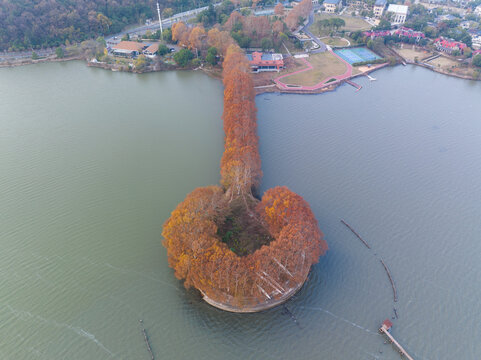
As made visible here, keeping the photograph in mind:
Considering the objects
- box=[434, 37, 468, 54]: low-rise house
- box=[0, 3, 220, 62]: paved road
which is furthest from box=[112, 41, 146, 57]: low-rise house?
box=[434, 37, 468, 54]: low-rise house

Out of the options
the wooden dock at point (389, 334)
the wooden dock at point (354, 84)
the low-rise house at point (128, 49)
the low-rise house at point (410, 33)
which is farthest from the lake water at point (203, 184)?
the low-rise house at point (410, 33)

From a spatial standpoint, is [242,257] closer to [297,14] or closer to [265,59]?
[265,59]

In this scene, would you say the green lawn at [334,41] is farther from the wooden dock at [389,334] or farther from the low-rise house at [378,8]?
the wooden dock at [389,334]

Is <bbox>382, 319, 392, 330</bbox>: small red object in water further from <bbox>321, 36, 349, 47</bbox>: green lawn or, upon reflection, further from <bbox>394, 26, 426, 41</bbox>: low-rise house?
<bbox>394, 26, 426, 41</bbox>: low-rise house

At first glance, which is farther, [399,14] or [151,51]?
[399,14]

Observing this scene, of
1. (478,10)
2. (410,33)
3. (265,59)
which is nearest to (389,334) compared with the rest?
(265,59)

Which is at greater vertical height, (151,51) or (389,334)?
(151,51)
